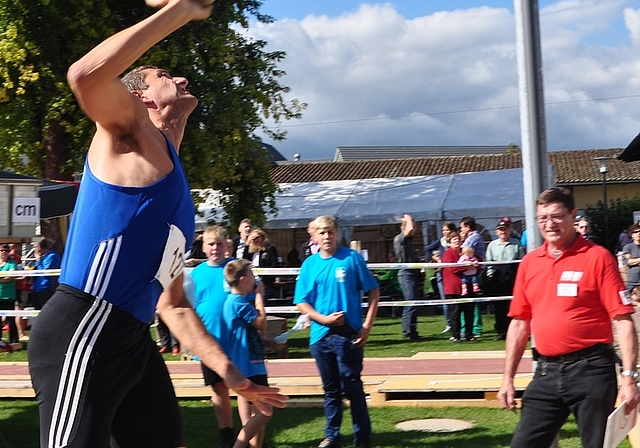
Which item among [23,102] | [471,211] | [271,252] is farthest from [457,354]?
[23,102]

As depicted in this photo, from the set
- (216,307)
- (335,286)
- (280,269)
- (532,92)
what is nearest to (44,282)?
(280,269)

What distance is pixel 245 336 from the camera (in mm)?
6664

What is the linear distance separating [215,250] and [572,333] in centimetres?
334

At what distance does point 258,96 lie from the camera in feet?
67.9

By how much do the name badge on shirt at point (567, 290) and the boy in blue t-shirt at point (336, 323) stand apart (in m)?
2.49

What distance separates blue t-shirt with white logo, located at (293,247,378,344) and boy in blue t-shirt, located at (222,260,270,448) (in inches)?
21.1

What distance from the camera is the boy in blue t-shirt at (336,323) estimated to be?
7.06 metres

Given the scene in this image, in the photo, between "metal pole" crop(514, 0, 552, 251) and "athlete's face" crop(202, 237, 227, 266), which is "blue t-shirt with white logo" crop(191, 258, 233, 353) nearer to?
"athlete's face" crop(202, 237, 227, 266)

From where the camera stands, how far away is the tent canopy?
2191 centimetres

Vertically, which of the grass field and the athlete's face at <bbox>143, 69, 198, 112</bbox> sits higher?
the athlete's face at <bbox>143, 69, 198, 112</bbox>

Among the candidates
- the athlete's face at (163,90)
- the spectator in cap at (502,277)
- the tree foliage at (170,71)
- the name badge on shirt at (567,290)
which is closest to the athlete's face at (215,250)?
the name badge on shirt at (567,290)

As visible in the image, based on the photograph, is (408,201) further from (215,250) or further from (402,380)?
(215,250)

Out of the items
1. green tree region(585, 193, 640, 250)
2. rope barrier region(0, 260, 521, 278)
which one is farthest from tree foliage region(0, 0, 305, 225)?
green tree region(585, 193, 640, 250)

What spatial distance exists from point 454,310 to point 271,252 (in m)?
3.41
